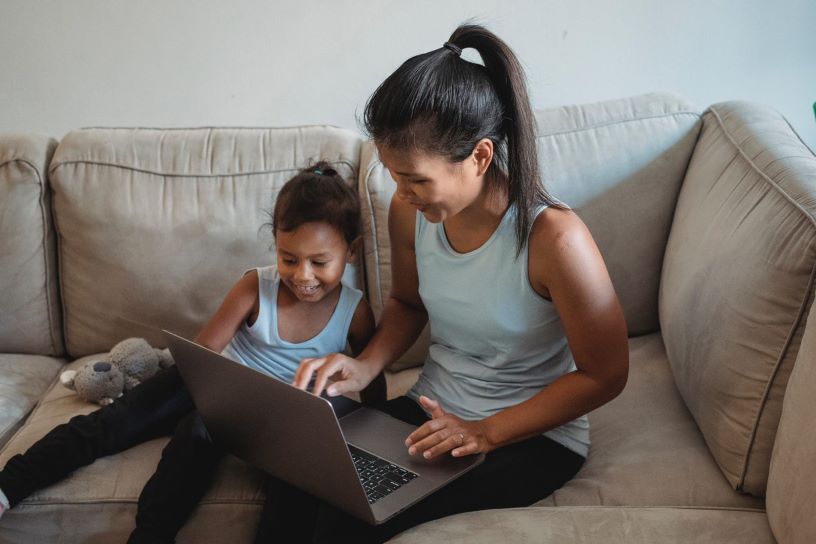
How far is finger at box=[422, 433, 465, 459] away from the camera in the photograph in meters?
1.26

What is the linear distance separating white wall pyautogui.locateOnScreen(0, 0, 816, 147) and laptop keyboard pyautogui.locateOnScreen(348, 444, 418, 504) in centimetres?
108

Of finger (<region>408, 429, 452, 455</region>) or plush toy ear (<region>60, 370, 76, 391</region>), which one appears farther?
plush toy ear (<region>60, 370, 76, 391</region>)

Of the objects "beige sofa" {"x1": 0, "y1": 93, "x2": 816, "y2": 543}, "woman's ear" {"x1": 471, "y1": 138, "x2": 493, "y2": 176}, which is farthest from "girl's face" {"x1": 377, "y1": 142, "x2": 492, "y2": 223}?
"beige sofa" {"x1": 0, "y1": 93, "x2": 816, "y2": 543}

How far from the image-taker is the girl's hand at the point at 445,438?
1270mm

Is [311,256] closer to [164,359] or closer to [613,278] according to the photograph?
[164,359]

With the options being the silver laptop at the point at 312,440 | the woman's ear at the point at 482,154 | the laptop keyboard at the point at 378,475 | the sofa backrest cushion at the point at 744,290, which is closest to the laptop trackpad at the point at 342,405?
the silver laptop at the point at 312,440

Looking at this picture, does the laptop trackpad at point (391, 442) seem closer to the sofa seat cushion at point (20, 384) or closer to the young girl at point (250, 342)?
the young girl at point (250, 342)

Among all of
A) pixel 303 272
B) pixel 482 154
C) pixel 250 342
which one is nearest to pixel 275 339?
pixel 250 342

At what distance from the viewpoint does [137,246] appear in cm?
189

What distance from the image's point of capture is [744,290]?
1327 millimetres

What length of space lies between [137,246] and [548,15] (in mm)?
1103

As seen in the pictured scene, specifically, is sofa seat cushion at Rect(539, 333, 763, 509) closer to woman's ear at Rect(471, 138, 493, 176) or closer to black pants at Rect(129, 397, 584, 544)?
black pants at Rect(129, 397, 584, 544)

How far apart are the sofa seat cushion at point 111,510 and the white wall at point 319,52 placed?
1.01m

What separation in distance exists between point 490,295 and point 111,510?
0.72 m
